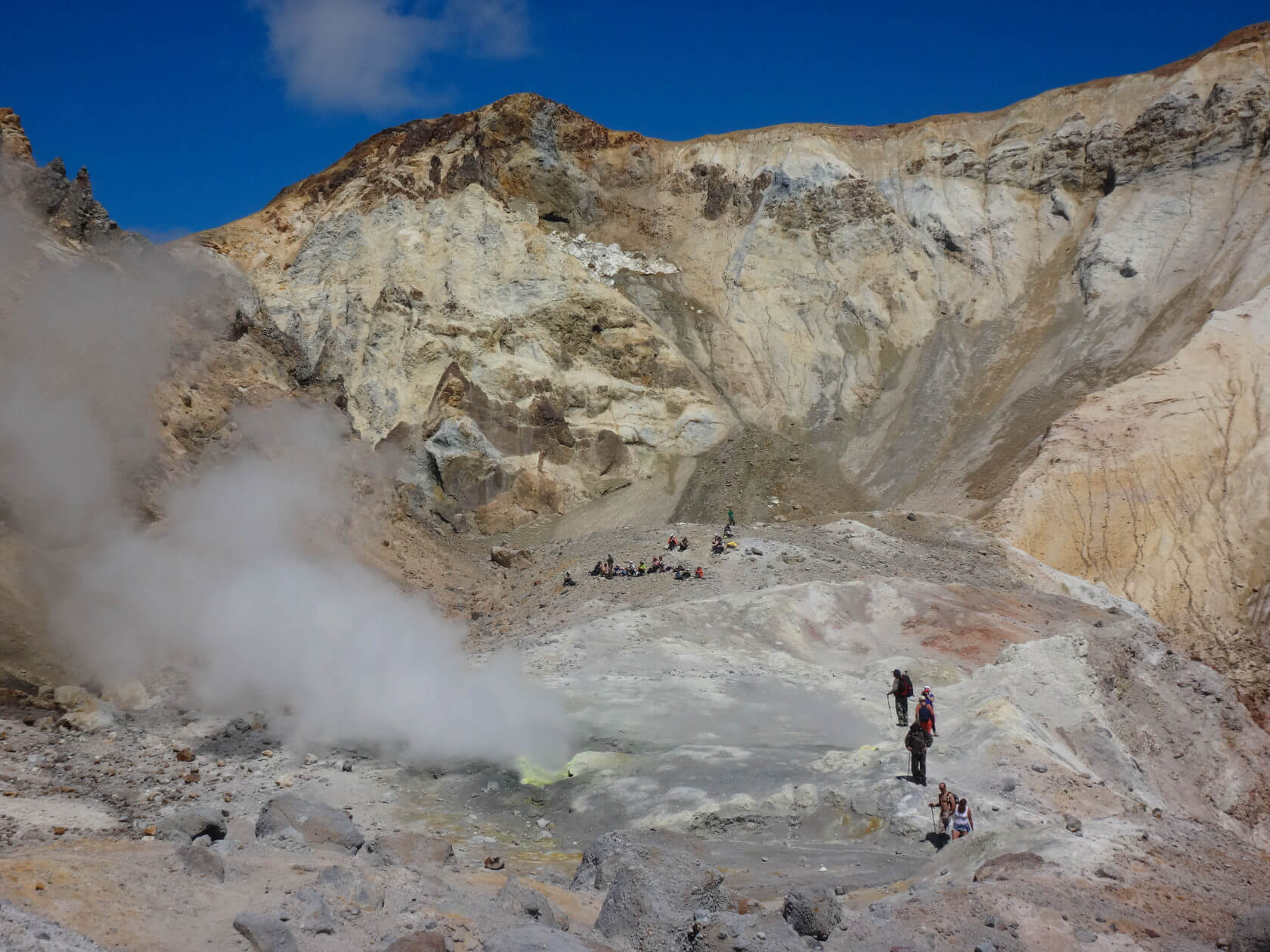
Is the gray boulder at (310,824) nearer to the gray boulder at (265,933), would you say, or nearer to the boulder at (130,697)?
the gray boulder at (265,933)

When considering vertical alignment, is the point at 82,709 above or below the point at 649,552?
Result: below

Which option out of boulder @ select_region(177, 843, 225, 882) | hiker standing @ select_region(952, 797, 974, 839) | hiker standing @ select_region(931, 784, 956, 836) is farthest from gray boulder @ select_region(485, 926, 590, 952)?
hiker standing @ select_region(931, 784, 956, 836)

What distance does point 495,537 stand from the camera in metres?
35.9

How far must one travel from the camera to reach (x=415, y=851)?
24.2 ft

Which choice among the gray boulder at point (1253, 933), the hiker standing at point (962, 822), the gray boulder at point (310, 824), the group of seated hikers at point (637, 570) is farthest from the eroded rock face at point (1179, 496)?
the gray boulder at point (310, 824)

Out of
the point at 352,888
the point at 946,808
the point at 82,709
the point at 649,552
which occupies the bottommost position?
the point at 352,888

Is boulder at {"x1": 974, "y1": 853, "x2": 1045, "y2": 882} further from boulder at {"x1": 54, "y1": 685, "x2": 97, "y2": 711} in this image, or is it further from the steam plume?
boulder at {"x1": 54, "y1": 685, "x2": 97, "y2": 711}

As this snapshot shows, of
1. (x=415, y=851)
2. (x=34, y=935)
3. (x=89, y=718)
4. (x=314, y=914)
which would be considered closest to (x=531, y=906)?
(x=314, y=914)

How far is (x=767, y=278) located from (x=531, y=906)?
1739 inches

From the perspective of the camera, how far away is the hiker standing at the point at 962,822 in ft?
28.1

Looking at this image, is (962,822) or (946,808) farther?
(946,808)

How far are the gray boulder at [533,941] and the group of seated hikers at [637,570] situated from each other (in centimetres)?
1563

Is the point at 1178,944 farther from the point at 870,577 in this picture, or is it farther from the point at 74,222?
the point at 74,222

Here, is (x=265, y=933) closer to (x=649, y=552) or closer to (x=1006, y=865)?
(x=1006, y=865)
